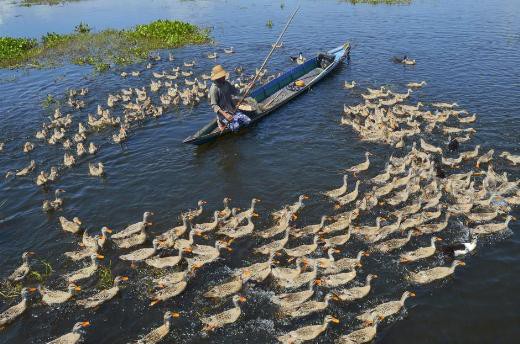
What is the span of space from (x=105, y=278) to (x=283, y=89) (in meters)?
19.4

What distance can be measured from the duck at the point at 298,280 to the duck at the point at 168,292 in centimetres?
318

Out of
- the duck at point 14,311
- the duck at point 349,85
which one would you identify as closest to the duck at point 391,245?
the duck at point 14,311

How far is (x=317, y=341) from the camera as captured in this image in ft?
40.9

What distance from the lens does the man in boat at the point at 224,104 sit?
2358 cm

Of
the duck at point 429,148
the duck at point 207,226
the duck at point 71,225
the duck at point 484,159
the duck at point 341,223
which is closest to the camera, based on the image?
the duck at point 341,223

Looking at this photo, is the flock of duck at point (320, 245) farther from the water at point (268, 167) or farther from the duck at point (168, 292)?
the water at point (268, 167)

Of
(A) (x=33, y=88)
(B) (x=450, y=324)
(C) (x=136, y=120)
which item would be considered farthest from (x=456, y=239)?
(A) (x=33, y=88)

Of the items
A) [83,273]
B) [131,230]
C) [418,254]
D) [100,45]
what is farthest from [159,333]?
[100,45]

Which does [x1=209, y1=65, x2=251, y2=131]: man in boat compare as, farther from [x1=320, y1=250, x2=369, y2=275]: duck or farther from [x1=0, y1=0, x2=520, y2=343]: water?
[x1=320, y1=250, x2=369, y2=275]: duck

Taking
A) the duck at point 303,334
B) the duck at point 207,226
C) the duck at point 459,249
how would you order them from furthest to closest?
1. the duck at point 207,226
2. the duck at point 459,249
3. the duck at point 303,334

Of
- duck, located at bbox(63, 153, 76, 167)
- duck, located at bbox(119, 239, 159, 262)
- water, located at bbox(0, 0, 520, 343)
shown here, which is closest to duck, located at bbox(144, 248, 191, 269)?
duck, located at bbox(119, 239, 159, 262)

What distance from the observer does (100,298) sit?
45.5ft

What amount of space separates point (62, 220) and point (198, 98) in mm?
14642

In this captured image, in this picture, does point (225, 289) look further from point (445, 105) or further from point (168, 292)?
point (445, 105)
